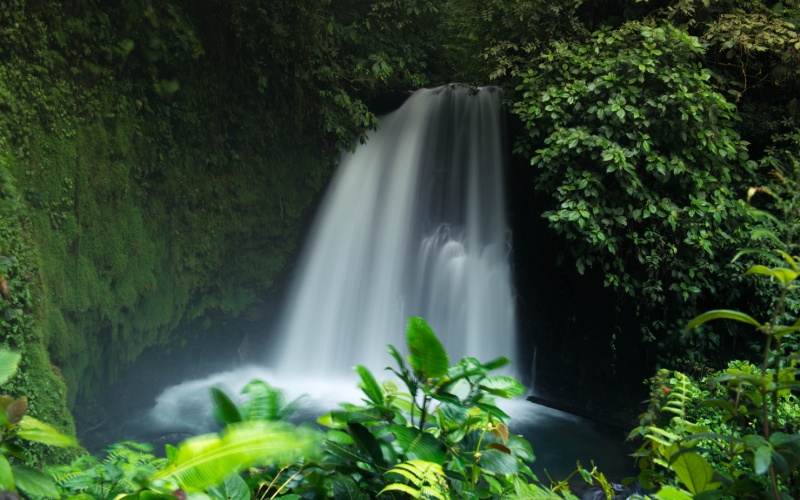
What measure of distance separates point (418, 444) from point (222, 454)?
476 mm

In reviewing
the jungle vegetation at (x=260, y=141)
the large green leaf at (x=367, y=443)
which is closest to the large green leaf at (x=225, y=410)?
the large green leaf at (x=367, y=443)

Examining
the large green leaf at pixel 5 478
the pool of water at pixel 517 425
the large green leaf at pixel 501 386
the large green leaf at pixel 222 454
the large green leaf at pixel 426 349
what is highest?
the large green leaf at pixel 426 349

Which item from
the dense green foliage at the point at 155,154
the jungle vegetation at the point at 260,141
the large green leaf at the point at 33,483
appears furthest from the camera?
the jungle vegetation at the point at 260,141

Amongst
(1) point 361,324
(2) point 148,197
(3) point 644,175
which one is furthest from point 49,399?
(3) point 644,175

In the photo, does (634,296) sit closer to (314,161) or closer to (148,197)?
(314,161)

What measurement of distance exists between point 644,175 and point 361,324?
12.5ft

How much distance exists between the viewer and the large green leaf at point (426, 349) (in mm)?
1266

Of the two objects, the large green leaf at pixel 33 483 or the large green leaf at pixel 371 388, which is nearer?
the large green leaf at pixel 33 483

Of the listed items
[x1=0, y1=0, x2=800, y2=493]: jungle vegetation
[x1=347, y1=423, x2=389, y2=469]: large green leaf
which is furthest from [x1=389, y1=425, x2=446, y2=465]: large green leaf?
[x1=0, y1=0, x2=800, y2=493]: jungle vegetation

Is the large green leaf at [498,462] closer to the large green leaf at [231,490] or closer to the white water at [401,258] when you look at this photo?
the large green leaf at [231,490]

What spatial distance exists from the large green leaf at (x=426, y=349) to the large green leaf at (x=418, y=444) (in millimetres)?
132

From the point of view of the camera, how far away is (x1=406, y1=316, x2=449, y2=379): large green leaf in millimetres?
1266

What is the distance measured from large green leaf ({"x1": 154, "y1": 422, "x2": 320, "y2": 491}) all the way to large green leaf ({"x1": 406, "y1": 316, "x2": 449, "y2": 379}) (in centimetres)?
39

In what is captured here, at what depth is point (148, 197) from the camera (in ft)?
20.5
